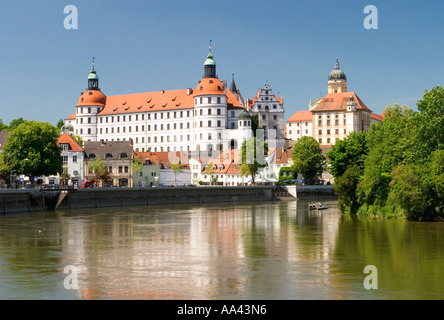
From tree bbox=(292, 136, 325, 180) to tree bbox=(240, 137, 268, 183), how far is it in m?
7.51

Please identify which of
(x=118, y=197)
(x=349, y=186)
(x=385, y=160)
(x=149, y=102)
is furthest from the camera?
(x=149, y=102)

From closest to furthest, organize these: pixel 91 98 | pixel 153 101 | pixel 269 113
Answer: pixel 269 113 → pixel 153 101 → pixel 91 98

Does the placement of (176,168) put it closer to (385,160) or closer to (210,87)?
(210,87)

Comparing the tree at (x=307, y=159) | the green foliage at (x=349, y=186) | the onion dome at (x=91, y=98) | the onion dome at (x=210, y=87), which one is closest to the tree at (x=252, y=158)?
the tree at (x=307, y=159)

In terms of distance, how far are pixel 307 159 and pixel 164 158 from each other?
105 feet

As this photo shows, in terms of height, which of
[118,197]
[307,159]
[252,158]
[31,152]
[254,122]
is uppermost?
[254,122]

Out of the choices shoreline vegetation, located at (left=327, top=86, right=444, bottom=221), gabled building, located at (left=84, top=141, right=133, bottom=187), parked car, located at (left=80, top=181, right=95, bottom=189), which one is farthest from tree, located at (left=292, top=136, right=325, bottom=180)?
shoreline vegetation, located at (left=327, top=86, right=444, bottom=221)

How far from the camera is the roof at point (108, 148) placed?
121 metres

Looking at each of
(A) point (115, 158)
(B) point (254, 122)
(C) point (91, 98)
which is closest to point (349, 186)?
(A) point (115, 158)

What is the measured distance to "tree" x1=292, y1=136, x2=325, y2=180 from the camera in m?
122

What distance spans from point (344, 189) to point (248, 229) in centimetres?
1492

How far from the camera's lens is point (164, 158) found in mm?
139375
